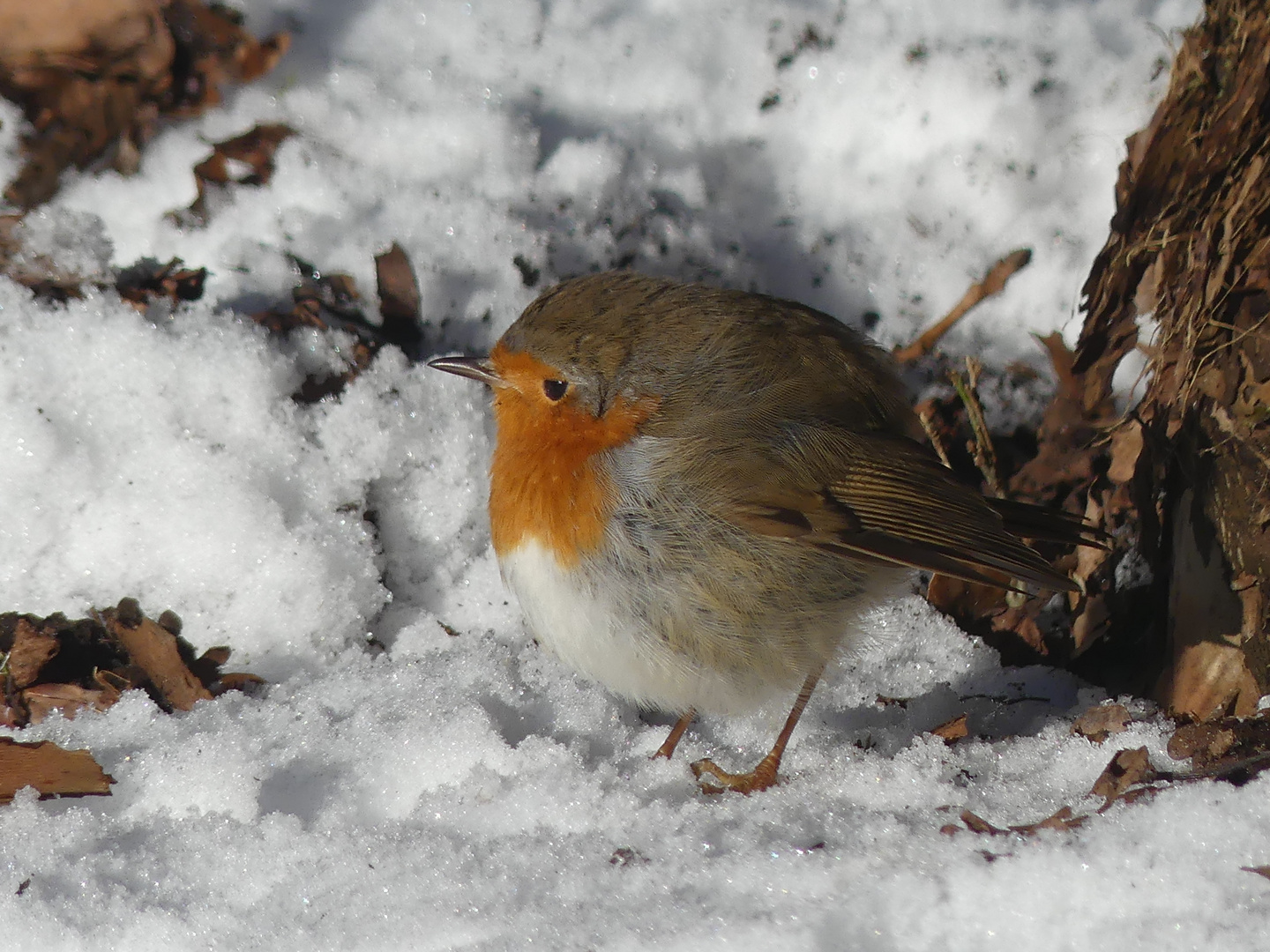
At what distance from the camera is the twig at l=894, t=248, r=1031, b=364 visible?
135 inches

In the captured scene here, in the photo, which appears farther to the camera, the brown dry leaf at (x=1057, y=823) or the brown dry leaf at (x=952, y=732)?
the brown dry leaf at (x=952, y=732)

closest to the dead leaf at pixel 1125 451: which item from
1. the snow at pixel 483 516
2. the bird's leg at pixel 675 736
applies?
the snow at pixel 483 516

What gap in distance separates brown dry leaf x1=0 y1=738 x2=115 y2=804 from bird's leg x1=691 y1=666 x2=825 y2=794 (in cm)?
129

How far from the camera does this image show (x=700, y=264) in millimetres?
3428

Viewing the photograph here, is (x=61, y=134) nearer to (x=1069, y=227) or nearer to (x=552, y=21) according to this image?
(x=552, y=21)

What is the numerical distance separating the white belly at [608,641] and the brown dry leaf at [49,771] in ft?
3.17

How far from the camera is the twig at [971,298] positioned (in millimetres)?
3438

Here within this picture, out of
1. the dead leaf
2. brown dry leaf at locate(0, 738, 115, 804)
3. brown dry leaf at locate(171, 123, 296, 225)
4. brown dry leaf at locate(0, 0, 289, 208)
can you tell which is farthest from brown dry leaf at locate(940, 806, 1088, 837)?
brown dry leaf at locate(0, 0, 289, 208)

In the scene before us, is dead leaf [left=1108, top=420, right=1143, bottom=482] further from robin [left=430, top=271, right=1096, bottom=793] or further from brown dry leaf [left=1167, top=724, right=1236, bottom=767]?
brown dry leaf [left=1167, top=724, right=1236, bottom=767]

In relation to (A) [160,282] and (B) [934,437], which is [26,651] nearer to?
(A) [160,282]

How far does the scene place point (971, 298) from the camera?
3445 millimetres

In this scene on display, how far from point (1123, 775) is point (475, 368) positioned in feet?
5.52

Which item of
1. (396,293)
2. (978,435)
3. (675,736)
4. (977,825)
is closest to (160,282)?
(396,293)

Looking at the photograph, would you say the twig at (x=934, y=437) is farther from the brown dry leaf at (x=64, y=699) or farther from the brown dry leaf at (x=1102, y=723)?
the brown dry leaf at (x=64, y=699)
